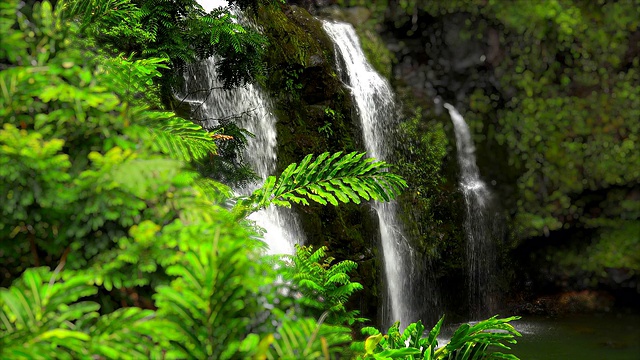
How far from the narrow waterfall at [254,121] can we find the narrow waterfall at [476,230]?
5.09 metres

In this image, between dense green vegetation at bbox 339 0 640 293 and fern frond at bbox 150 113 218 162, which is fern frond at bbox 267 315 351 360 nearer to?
fern frond at bbox 150 113 218 162

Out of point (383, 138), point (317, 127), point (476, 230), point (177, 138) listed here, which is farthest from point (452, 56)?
point (177, 138)

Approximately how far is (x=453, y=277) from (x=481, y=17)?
6127 mm

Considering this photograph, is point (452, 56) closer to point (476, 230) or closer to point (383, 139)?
point (383, 139)

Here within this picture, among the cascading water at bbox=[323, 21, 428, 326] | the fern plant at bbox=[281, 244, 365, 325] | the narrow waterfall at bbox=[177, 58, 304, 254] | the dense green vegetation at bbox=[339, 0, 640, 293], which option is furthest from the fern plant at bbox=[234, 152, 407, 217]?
the dense green vegetation at bbox=[339, 0, 640, 293]

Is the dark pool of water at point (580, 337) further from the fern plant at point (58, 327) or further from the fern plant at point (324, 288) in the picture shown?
the fern plant at point (58, 327)

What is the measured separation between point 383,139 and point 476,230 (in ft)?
10.1

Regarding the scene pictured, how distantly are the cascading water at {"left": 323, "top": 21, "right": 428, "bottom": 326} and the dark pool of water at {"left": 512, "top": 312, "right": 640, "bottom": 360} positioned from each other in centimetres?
195

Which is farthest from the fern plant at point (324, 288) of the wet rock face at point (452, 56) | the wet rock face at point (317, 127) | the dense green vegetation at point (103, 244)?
the wet rock face at point (452, 56)

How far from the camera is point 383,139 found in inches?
360

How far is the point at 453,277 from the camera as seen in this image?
9781 millimetres

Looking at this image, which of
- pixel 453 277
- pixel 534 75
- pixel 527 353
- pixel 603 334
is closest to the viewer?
pixel 527 353

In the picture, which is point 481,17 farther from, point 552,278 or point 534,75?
point 552,278

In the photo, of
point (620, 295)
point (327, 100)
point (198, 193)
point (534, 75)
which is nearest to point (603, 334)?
point (620, 295)
